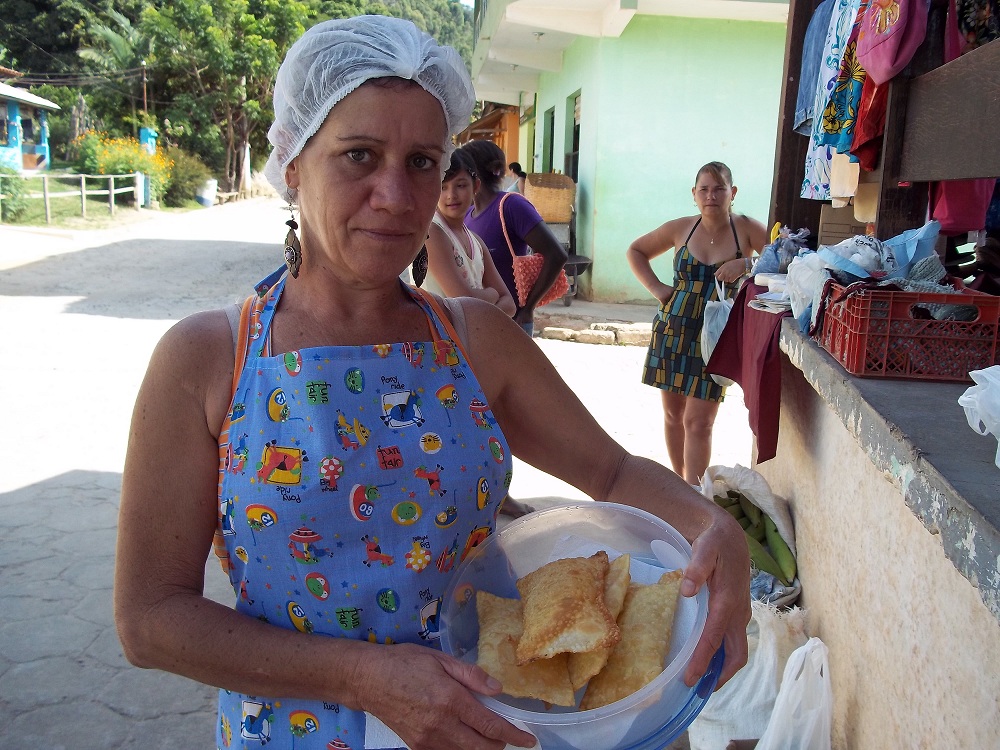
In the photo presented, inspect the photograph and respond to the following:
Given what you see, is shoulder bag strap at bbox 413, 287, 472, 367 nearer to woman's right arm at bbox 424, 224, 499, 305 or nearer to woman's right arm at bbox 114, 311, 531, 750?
woman's right arm at bbox 114, 311, 531, 750

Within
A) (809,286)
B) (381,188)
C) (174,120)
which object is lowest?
(809,286)

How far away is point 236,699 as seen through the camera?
144 centimetres

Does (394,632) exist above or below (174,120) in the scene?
below

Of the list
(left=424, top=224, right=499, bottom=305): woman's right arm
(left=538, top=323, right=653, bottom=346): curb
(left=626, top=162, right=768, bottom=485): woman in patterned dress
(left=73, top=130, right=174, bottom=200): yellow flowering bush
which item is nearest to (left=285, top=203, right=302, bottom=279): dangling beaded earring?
(left=424, top=224, right=499, bottom=305): woman's right arm

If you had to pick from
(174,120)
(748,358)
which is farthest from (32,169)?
(748,358)

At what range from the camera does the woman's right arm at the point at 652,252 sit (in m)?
5.30

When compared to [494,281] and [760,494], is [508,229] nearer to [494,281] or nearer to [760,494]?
[494,281]

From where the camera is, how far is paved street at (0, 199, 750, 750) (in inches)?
119

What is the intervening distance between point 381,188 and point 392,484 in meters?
0.50

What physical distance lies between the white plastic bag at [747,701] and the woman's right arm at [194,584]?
171cm

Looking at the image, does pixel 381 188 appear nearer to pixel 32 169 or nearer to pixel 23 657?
pixel 23 657

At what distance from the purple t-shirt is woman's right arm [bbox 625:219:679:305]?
94 cm

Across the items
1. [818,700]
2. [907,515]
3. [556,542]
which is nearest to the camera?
[556,542]

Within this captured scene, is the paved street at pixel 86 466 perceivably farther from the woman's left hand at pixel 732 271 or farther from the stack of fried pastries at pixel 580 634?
the stack of fried pastries at pixel 580 634
